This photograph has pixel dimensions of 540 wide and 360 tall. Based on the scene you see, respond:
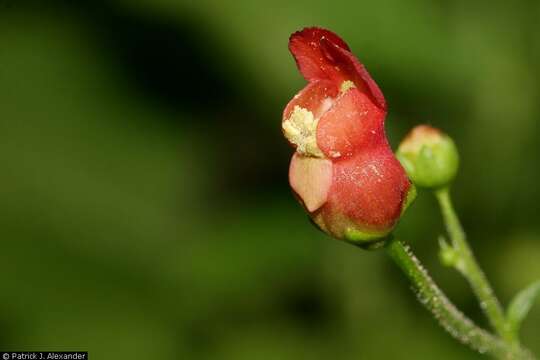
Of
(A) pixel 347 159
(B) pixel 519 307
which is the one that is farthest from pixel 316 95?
(B) pixel 519 307

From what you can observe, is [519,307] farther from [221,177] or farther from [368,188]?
[221,177]

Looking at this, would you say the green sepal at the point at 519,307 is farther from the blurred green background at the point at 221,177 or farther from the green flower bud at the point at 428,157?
the blurred green background at the point at 221,177

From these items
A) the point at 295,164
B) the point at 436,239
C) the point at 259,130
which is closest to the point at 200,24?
the point at 259,130

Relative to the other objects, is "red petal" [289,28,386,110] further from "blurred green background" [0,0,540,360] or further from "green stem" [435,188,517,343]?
"blurred green background" [0,0,540,360]

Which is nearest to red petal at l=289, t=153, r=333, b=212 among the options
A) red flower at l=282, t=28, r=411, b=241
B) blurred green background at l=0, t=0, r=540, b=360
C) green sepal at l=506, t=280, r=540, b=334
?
red flower at l=282, t=28, r=411, b=241

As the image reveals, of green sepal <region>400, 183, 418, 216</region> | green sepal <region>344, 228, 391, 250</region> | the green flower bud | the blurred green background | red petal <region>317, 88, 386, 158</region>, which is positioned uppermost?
the blurred green background

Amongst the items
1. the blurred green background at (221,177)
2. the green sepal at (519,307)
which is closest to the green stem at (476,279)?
the green sepal at (519,307)

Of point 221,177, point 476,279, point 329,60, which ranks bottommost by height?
point 476,279

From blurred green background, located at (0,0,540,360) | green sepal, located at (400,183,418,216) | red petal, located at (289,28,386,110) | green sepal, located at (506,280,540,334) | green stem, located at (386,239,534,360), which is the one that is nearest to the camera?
red petal, located at (289,28,386,110)
